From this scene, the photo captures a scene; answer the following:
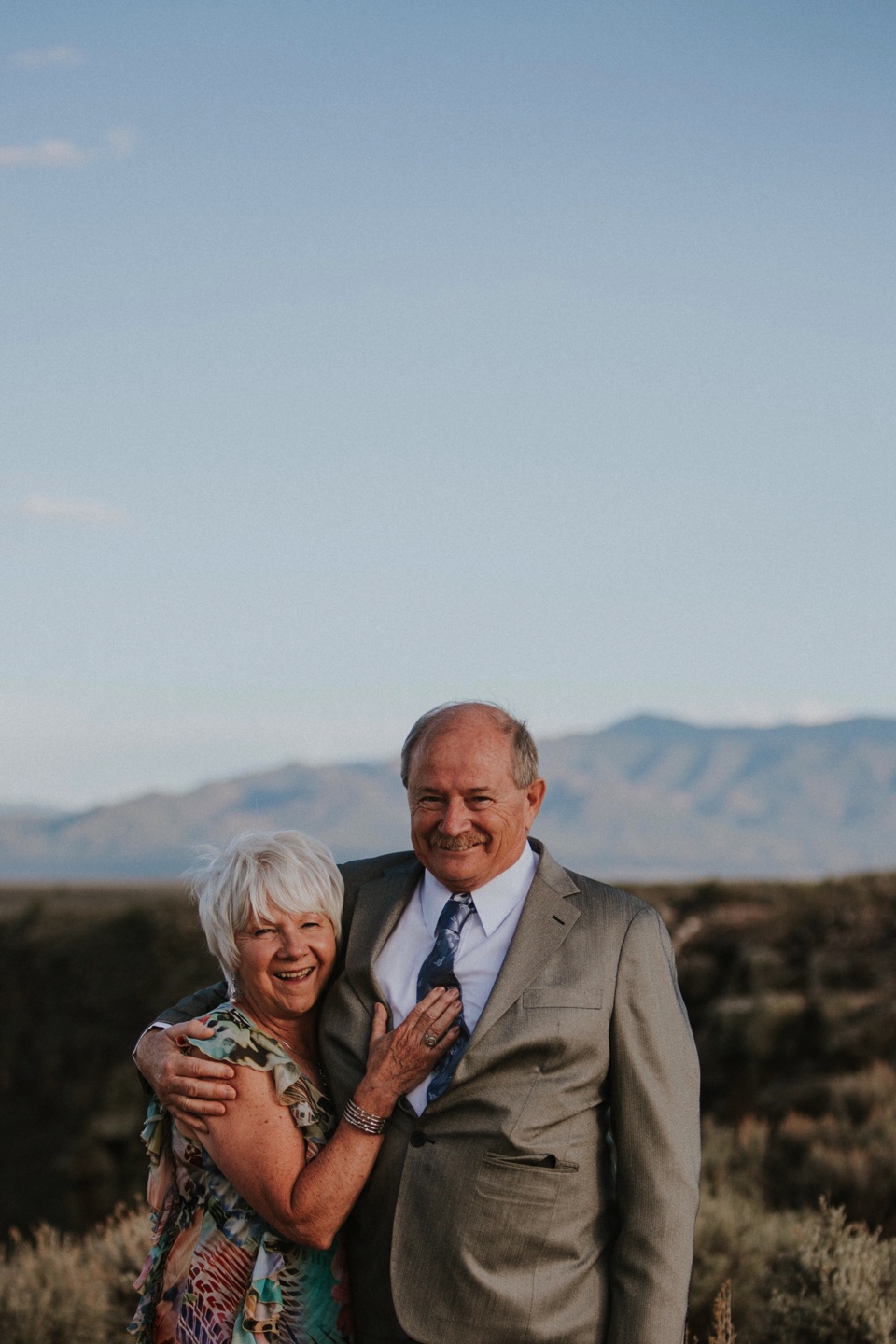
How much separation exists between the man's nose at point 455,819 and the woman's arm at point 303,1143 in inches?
15.4

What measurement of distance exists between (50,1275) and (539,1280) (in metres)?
4.17

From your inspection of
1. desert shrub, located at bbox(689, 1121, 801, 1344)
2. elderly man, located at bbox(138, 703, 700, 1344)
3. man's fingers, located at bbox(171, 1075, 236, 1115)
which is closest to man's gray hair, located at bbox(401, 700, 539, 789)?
elderly man, located at bbox(138, 703, 700, 1344)

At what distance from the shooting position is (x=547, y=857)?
346 cm

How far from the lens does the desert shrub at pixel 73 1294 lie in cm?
609

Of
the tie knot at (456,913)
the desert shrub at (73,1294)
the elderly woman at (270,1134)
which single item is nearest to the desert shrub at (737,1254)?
the desert shrub at (73,1294)

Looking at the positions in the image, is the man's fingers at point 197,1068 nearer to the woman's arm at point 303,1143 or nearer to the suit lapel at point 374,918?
the woman's arm at point 303,1143

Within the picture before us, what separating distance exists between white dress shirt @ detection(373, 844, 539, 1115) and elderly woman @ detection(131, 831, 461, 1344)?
0.07 meters

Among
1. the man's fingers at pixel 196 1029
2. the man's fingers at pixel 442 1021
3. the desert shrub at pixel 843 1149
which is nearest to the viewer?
the man's fingers at pixel 442 1021

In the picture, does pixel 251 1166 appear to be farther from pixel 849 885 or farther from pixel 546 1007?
pixel 849 885

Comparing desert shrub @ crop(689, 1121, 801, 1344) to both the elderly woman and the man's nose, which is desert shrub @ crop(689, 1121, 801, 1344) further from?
the man's nose

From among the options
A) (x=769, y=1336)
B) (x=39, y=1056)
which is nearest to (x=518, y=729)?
(x=769, y=1336)

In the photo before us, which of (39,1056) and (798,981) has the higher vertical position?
(798,981)

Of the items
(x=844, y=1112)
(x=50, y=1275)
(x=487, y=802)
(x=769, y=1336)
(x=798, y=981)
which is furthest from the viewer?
(x=798, y=981)

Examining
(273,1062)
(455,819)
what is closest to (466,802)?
(455,819)
